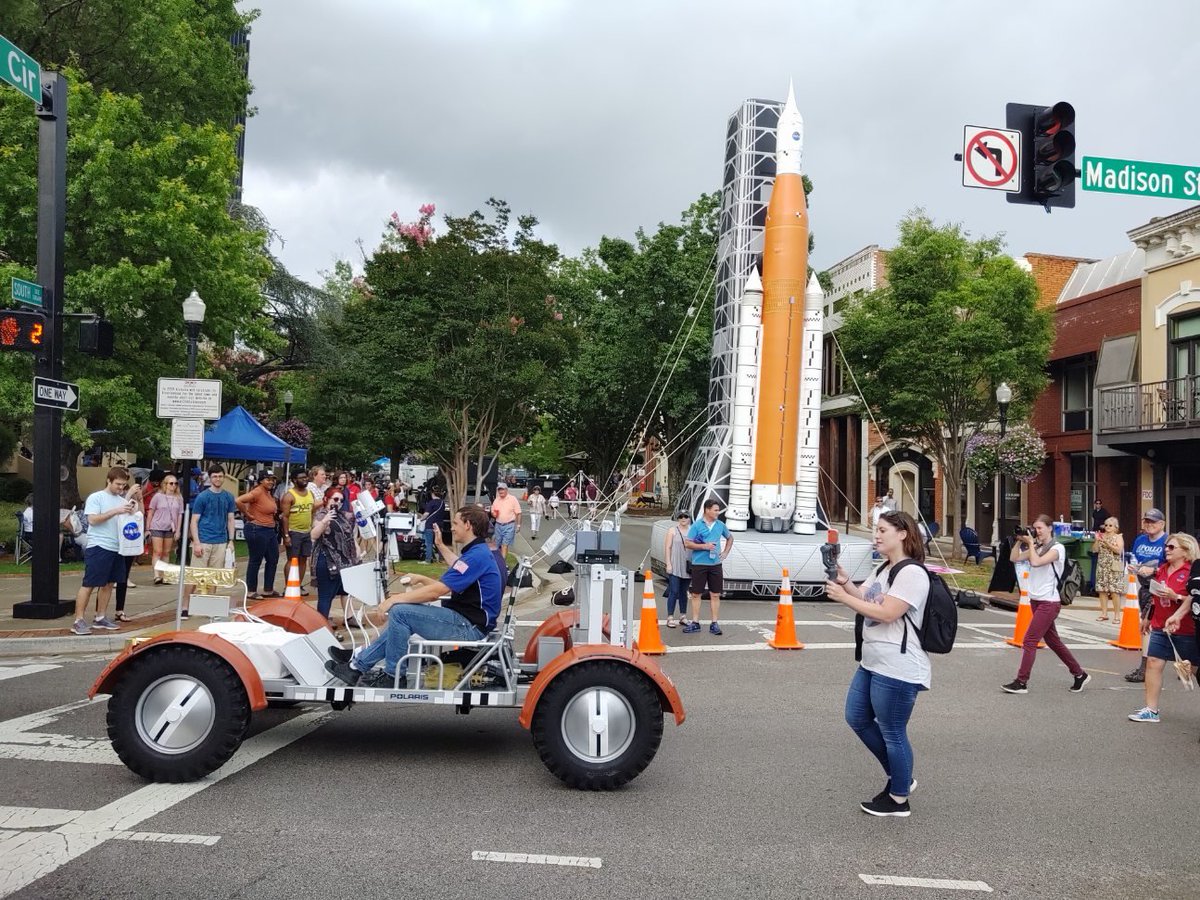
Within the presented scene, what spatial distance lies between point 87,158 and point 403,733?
1427 centimetres

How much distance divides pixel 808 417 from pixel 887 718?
15264 millimetres

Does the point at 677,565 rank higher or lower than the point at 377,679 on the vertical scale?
higher

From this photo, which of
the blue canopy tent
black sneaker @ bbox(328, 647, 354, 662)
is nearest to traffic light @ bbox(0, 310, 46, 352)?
black sneaker @ bbox(328, 647, 354, 662)

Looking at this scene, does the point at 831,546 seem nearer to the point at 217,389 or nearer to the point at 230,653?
the point at 230,653

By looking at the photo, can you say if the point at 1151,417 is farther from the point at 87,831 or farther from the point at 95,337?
the point at 87,831

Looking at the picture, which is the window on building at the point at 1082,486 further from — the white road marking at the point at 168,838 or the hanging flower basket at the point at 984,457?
the white road marking at the point at 168,838

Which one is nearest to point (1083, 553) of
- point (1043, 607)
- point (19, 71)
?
point (1043, 607)

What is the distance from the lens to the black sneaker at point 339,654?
6645 mm

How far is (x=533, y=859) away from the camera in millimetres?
4613

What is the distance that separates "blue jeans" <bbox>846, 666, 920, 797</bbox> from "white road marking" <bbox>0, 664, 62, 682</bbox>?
292 inches

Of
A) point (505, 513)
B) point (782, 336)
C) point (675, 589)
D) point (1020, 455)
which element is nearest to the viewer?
point (675, 589)

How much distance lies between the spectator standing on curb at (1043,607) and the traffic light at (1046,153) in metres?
3.13

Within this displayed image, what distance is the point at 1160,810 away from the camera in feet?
18.8

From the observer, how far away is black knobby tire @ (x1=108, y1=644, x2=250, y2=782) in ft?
18.1
